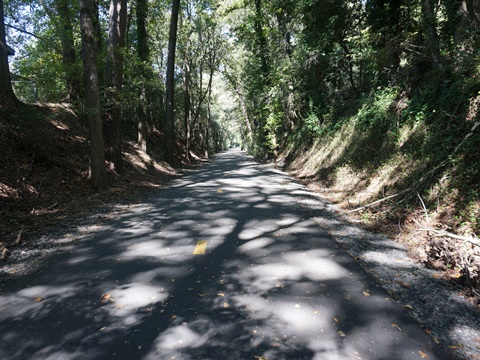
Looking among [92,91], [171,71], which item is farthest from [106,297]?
[171,71]

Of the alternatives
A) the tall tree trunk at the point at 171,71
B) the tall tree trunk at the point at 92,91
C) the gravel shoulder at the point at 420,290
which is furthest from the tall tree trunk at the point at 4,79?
the gravel shoulder at the point at 420,290

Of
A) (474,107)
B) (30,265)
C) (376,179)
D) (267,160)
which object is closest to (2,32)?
(30,265)

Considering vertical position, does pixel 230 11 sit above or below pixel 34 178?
above

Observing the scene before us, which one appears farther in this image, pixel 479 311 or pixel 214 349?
pixel 479 311

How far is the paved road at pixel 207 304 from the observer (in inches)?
103

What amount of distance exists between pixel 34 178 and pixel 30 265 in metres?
4.55

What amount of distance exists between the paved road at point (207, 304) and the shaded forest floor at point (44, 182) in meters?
1.68

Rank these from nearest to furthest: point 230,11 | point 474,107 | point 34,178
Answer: point 474,107
point 34,178
point 230,11

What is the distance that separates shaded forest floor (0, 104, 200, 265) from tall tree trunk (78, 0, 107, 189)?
0.66m

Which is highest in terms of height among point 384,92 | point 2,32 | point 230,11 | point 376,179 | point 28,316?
point 230,11

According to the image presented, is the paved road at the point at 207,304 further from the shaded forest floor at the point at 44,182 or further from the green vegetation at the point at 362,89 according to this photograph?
the green vegetation at the point at 362,89

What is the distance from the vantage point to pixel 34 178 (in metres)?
8.03

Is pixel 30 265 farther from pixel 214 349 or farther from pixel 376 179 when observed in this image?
pixel 376 179

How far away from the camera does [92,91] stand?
9.20 m
